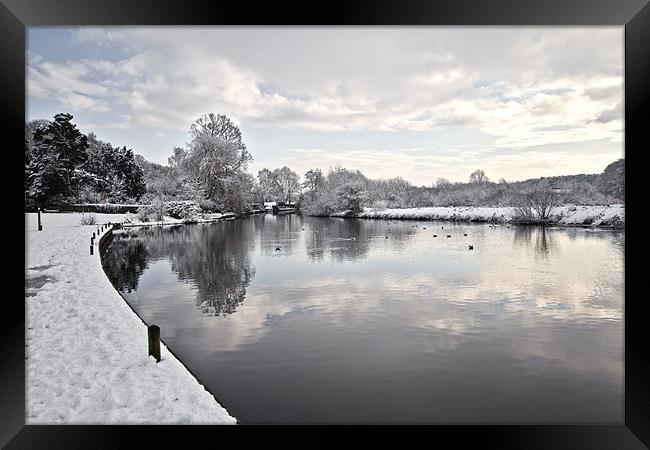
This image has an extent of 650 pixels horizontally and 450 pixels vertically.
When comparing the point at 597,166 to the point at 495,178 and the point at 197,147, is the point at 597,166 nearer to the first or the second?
the point at 495,178

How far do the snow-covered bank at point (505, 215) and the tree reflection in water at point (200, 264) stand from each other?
15283 millimetres

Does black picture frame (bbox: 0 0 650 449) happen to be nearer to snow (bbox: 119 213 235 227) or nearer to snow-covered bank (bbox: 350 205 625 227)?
snow-covered bank (bbox: 350 205 625 227)

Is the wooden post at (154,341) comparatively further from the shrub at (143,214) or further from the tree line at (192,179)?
the shrub at (143,214)

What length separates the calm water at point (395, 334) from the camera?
4.19 metres

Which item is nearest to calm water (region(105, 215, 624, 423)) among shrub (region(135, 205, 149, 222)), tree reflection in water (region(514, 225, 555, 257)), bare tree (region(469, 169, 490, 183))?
tree reflection in water (region(514, 225, 555, 257))

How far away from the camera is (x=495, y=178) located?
49250 mm

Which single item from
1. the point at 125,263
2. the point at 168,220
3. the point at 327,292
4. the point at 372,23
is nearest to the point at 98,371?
the point at 372,23

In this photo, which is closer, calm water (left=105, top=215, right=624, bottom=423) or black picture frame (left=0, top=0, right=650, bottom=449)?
black picture frame (left=0, top=0, right=650, bottom=449)

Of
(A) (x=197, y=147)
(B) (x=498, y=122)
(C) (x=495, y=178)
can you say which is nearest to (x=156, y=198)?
(A) (x=197, y=147)

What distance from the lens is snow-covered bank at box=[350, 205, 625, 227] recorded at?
2459 cm

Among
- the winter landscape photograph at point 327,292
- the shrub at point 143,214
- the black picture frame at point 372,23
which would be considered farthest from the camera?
the shrub at point 143,214

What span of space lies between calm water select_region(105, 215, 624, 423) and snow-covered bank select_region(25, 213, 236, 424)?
21.3 inches

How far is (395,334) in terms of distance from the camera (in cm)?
627

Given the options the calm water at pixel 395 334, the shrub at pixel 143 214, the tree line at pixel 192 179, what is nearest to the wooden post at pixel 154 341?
the calm water at pixel 395 334
